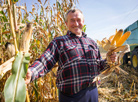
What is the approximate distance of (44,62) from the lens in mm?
955

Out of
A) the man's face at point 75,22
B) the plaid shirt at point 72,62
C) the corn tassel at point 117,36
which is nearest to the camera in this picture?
the corn tassel at point 117,36

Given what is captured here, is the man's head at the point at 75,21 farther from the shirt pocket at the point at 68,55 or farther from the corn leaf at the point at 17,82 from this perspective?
the corn leaf at the point at 17,82

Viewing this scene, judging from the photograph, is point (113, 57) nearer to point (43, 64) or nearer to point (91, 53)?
point (91, 53)

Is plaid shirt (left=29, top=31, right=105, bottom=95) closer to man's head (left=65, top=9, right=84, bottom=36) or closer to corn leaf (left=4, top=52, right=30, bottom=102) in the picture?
man's head (left=65, top=9, right=84, bottom=36)

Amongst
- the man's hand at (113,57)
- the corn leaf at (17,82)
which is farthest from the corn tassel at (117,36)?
the corn leaf at (17,82)

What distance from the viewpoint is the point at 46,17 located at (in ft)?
5.73

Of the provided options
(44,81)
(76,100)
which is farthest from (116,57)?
(44,81)

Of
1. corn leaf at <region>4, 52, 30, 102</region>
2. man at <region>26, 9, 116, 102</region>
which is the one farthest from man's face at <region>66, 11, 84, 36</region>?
corn leaf at <region>4, 52, 30, 102</region>

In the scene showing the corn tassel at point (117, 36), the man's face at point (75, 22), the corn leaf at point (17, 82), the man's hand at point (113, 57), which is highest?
the man's face at point (75, 22)

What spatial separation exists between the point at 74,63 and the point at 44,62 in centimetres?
31

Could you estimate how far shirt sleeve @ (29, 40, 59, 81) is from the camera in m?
0.82

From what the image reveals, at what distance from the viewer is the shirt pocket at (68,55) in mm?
1118

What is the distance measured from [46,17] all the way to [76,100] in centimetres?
126

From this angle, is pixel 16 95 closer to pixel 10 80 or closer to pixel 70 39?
pixel 10 80
